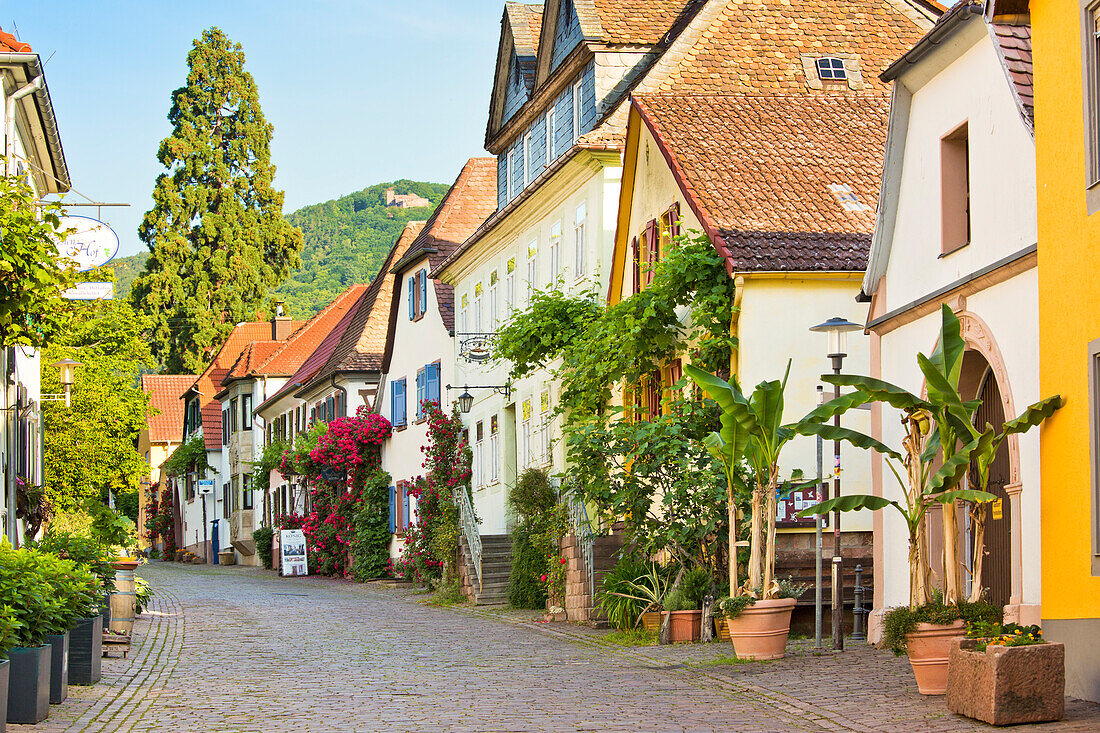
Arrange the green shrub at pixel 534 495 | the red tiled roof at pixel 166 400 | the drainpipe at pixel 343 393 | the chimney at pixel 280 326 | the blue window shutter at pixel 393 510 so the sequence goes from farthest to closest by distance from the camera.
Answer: the red tiled roof at pixel 166 400 → the chimney at pixel 280 326 → the drainpipe at pixel 343 393 → the blue window shutter at pixel 393 510 → the green shrub at pixel 534 495

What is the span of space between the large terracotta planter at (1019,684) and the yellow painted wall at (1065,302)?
3.99 feet

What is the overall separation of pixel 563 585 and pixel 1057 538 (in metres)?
12.4

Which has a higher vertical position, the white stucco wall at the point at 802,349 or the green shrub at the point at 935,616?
the white stucco wall at the point at 802,349

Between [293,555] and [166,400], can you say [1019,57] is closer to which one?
[293,555]

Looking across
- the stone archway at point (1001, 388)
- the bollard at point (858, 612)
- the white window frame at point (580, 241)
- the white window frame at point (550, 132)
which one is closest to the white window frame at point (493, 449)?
the white window frame at point (550, 132)

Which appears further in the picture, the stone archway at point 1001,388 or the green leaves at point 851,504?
the green leaves at point 851,504

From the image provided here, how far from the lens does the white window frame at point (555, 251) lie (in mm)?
28328

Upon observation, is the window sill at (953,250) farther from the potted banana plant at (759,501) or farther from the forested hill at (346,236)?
the forested hill at (346,236)

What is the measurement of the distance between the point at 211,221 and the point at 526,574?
4201 centimetres

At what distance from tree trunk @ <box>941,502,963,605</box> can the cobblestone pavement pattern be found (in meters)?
0.87

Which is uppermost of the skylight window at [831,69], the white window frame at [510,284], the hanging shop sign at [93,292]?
the skylight window at [831,69]

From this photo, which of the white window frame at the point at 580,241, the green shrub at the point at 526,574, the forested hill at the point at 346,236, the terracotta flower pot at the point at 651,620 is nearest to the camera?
the terracotta flower pot at the point at 651,620

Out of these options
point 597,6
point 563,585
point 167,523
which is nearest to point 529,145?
point 597,6

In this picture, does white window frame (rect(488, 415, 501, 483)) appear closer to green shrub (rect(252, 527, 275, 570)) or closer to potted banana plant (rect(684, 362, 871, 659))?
potted banana plant (rect(684, 362, 871, 659))
